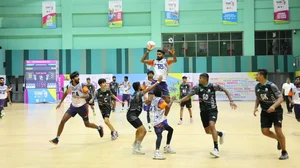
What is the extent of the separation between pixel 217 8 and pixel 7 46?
21.3m

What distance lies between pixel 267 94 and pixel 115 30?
2762cm

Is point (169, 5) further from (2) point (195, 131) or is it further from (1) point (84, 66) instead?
(2) point (195, 131)

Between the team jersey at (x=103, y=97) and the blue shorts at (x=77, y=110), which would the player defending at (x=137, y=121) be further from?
the team jersey at (x=103, y=97)

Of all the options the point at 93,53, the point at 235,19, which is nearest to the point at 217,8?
the point at 235,19

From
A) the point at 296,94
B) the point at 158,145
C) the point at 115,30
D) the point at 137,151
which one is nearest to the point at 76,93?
the point at 137,151

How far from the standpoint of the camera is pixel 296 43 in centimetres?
3234

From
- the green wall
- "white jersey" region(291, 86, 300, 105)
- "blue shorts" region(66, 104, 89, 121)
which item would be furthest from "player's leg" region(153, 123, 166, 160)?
the green wall

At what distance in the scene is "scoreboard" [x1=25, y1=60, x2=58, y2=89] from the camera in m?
30.2

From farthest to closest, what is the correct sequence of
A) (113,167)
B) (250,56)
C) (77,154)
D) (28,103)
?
(250,56) → (28,103) → (77,154) → (113,167)

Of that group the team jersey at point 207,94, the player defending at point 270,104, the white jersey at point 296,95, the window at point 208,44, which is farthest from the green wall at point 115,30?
the player defending at point 270,104

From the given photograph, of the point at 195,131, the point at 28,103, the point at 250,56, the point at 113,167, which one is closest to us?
the point at 113,167

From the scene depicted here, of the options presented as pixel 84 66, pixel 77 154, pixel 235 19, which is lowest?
pixel 77 154

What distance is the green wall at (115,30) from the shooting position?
107 ft

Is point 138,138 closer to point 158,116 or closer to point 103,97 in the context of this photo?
point 158,116
